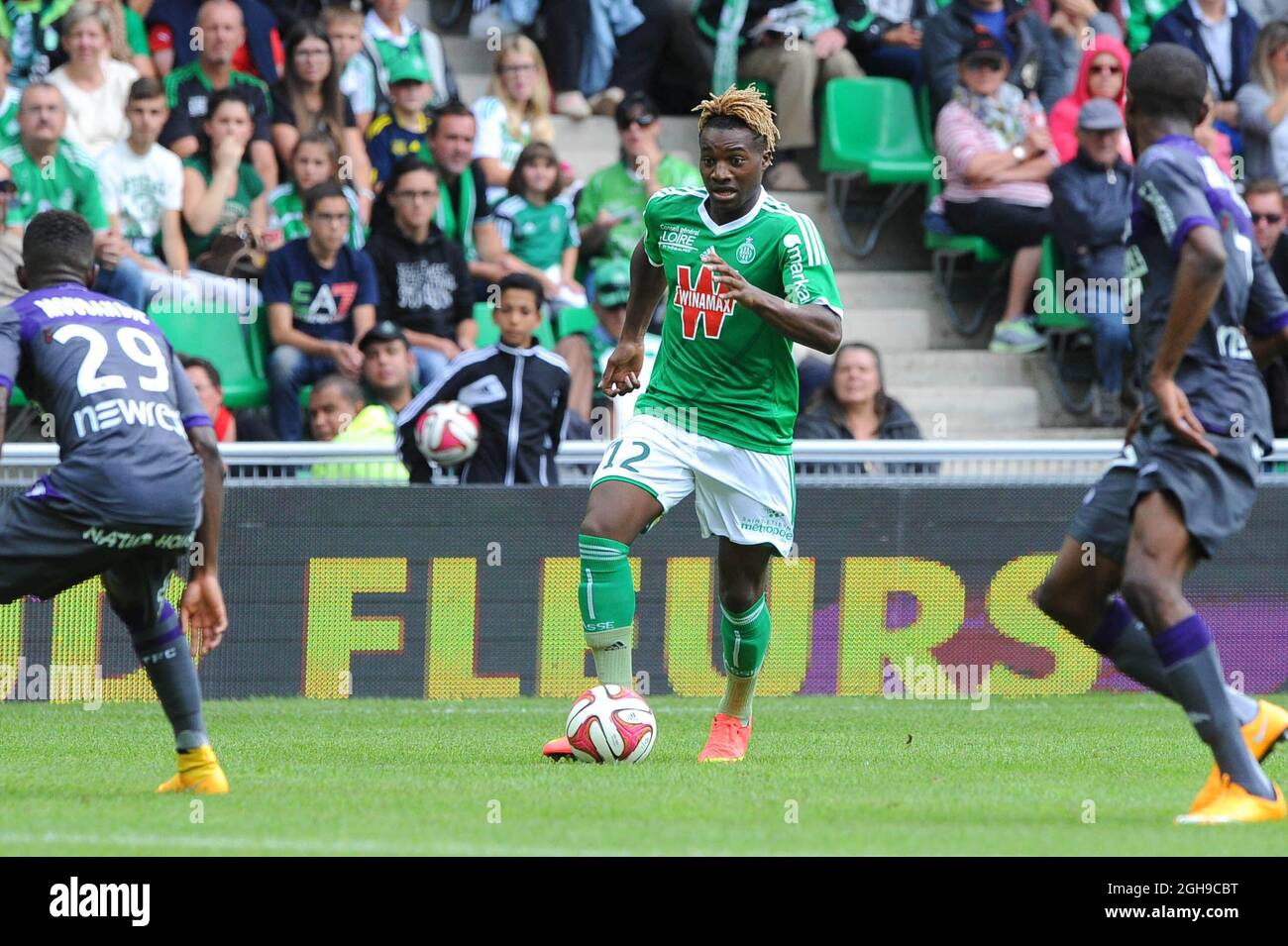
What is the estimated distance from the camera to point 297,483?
11.1 metres

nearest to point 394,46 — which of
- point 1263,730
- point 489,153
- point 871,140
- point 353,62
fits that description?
point 353,62

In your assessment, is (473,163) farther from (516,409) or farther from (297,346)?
(516,409)

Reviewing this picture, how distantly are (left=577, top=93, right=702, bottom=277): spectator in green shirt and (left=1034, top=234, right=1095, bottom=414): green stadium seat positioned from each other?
8.60 ft

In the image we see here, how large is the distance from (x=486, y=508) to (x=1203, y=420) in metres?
5.41

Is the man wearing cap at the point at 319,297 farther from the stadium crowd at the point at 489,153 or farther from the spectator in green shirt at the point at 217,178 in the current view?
the spectator in green shirt at the point at 217,178

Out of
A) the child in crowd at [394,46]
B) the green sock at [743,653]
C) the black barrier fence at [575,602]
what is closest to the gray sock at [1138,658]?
the green sock at [743,653]

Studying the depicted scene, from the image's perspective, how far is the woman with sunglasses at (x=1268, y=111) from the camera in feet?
53.3

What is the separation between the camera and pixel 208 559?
22.0 ft

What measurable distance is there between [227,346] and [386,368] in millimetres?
1437

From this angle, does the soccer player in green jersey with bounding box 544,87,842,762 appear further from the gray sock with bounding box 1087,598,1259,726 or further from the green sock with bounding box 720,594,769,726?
the gray sock with bounding box 1087,598,1259,726

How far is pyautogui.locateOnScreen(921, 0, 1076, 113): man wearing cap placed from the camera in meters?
16.2

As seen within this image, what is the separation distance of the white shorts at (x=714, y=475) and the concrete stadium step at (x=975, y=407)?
7.18m

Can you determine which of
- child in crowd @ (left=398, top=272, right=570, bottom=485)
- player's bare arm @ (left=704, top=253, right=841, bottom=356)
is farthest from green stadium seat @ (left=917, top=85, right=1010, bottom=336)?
player's bare arm @ (left=704, top=253, right=841, bottom=356)
